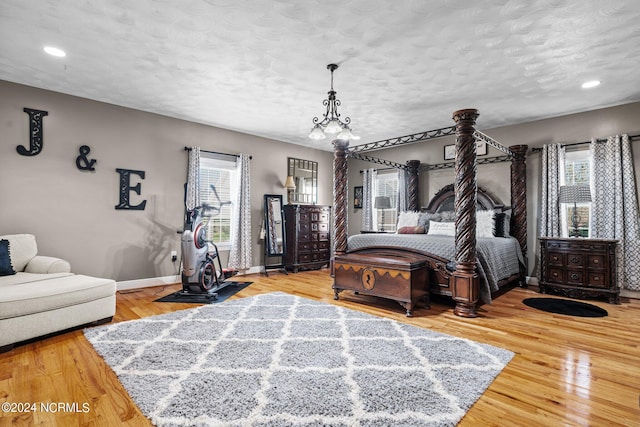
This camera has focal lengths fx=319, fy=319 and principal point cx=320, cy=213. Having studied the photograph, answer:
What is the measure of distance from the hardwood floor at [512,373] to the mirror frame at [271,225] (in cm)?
260

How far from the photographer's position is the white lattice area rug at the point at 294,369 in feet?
5.54

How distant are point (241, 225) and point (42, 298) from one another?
3.30 metres

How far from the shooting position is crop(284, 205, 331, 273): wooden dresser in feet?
20.2

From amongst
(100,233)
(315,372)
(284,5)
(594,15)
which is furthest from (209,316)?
(594,15)

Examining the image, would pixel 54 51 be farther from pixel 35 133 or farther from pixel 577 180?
pixel 577 180

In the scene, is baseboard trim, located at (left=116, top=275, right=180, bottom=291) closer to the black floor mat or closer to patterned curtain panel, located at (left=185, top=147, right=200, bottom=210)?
patterned curtain panel, located at (left=185, top=147, right=200, bottom=210)

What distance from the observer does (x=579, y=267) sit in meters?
4.20

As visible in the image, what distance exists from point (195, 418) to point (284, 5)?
2784mm

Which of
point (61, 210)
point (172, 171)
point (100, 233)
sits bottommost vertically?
point (100, 233)

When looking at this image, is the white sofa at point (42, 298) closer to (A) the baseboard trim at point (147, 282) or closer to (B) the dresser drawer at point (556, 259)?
(A) the baseboard trim at point (147, 282)

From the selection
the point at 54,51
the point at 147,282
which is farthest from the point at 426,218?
the point at 54,51

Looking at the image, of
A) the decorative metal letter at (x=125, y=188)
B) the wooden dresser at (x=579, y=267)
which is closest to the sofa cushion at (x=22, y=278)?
the decorative metal letter at (x=125, y=188)

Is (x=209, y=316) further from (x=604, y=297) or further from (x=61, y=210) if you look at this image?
(x=604, y=297)

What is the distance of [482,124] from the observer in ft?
17.6
